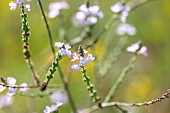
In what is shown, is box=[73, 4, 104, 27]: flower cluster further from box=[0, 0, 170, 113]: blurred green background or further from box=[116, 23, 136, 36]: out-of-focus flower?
box=[0, 0, 170, 113]: blurred green background

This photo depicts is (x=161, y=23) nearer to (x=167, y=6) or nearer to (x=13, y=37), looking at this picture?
(x=167, y=6)

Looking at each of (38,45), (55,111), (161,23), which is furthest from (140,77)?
(55,111)

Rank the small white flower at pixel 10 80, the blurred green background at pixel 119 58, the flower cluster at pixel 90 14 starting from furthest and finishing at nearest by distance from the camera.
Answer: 1. the blurred green background at pixel 119 58
2. the flower cluster at pixel 90 14
3. the small white flower at pixel 10 80

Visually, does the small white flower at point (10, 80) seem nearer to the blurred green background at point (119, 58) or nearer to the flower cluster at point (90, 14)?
the flower cluster at point (90, 14)

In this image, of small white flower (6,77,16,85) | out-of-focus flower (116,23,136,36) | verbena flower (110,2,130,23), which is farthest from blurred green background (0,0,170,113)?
small white flower (6,77,16,85)

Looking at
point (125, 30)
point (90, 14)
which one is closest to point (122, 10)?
point (90, 14)

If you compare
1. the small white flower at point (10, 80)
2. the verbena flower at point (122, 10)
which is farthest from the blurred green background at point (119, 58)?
the small white flower at point (10, 80)

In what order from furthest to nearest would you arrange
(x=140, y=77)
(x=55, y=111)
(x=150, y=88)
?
(x=140, y=77)
(x=150, y=88)
(x=55, y=111)

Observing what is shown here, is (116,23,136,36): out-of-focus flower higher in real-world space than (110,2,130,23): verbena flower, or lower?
higher
